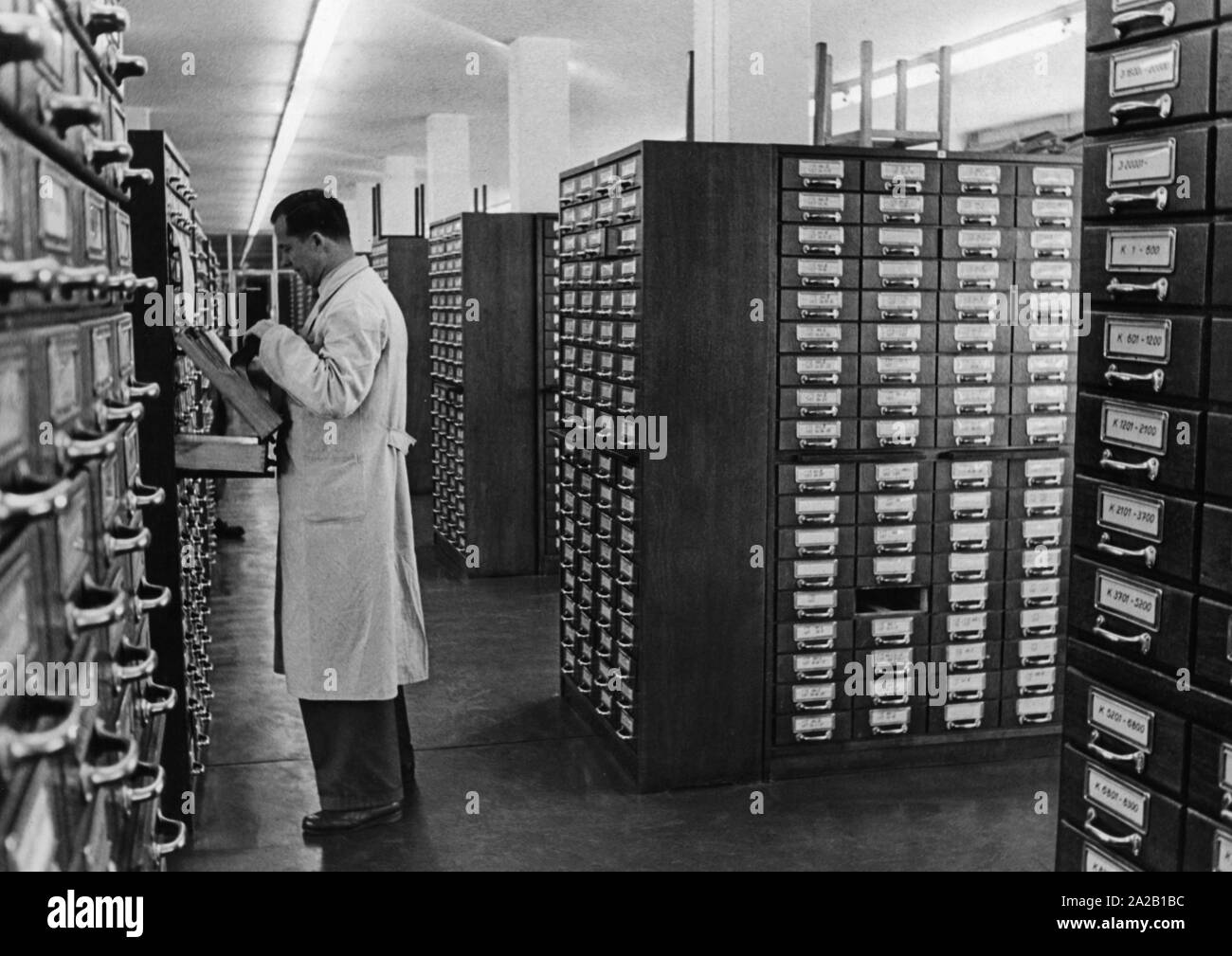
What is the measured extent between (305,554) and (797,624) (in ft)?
5.05

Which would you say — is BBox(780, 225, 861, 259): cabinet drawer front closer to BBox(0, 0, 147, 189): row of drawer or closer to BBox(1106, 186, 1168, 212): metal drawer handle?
BBox(1106, 186, 1168, 212): metal drawer handle

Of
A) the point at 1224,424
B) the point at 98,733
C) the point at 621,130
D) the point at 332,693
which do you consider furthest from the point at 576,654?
the point at 621,130

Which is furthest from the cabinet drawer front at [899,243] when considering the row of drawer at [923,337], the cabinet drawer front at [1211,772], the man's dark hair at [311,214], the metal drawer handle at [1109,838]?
the cabinet drawer front at [1211,772]

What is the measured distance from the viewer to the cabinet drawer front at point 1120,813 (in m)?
2.18

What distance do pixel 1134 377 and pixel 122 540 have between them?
5.40 ft

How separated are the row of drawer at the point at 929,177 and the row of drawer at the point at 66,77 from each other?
2274 mm

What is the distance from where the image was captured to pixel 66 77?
158 cm

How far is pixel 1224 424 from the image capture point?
2.07 m

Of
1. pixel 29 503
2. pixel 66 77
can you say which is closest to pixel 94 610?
pixel 29 503

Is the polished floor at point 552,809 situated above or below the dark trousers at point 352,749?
below

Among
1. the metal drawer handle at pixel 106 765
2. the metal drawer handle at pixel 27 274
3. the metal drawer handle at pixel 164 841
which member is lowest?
the metal drawer handle at pixel 164 841

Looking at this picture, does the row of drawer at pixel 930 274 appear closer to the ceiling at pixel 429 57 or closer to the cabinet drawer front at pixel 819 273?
the cabinet drawer front at pixel 819 273

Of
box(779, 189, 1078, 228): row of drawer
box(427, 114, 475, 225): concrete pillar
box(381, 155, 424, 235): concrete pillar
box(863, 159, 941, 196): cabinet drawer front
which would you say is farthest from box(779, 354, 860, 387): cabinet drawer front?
box(381, 155, 424, 235): concrete pillar

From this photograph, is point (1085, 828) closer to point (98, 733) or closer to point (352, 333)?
point (98, 733)
